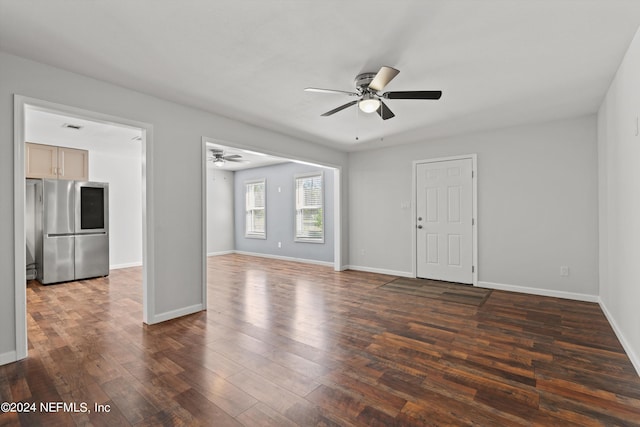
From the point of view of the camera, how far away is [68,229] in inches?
215

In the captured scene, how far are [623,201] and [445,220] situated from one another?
8.64ft

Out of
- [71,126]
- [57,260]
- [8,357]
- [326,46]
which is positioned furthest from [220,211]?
[326,46]

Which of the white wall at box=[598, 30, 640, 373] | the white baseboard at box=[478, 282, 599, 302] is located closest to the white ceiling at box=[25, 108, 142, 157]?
the white wall at box=[598, 30, 640, 373]

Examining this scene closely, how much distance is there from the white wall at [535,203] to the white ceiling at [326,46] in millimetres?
773

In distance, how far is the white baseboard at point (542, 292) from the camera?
13.6 ft

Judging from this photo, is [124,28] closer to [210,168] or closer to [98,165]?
[98,165]

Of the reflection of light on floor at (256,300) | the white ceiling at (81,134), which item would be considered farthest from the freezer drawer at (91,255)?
the reflection of light on floor at (256,300)

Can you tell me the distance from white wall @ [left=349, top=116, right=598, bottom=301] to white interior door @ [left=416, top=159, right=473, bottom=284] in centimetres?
17

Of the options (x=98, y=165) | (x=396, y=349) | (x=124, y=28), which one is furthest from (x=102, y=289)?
(x=396, y=349)

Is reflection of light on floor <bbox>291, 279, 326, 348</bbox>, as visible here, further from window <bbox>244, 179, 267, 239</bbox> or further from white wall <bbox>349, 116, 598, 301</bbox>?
window <bbox>244, 179, 267, 239</bbox>

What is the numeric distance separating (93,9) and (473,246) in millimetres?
5390

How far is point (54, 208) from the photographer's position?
5285 millimetres

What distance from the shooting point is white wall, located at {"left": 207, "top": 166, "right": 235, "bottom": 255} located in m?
8.75

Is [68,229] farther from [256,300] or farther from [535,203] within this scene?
[535,203]
